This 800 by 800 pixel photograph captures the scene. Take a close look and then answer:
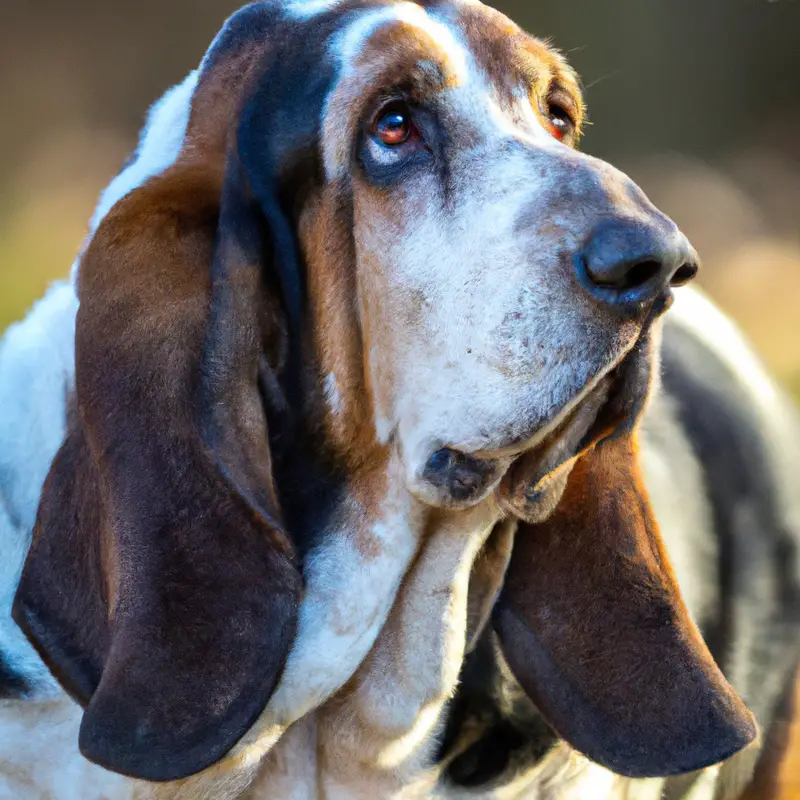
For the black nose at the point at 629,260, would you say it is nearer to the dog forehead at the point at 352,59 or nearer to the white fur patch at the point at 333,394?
the dog forehead at the point at 352,59

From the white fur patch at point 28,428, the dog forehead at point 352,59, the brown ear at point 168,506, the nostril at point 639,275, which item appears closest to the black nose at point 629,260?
the nostril at point 639,275

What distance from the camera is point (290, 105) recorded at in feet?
7.36

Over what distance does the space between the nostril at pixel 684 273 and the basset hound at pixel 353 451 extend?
0.04 ft

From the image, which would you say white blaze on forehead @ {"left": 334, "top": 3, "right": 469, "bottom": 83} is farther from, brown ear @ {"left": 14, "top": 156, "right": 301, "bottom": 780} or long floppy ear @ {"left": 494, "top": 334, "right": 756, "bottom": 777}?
long floppy ear @ {"left": 494, "top": 334, "right": 756, "bottom": 777}

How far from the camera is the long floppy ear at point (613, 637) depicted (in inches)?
92.7

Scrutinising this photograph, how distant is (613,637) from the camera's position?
7.94 ft

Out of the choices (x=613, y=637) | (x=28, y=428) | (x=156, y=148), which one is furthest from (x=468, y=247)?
(x=28, y=428)

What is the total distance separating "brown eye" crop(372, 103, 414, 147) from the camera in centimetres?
221

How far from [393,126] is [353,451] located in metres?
0.54

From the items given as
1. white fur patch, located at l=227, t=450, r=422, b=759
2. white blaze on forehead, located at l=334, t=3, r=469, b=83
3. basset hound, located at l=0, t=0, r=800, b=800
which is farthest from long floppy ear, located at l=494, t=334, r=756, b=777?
white blaze on forehead, located at l=334, t=3, r=469, b=83

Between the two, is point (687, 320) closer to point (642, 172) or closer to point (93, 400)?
point (93, 400)

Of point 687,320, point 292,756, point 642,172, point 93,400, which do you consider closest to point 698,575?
point 687,320

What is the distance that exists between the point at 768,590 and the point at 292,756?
1.48 meters

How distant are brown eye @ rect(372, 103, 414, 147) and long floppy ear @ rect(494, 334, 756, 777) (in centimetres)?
63
